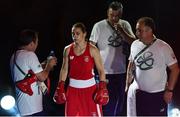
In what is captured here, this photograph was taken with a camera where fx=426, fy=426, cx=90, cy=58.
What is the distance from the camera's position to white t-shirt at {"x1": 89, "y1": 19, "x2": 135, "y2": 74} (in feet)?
18.2

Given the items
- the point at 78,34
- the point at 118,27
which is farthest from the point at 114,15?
the point at 78,34

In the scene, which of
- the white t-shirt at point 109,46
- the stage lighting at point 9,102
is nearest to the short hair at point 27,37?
the stage lighting at point 9,102

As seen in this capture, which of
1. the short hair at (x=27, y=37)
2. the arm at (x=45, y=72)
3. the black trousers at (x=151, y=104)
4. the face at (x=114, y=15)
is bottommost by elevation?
the black trousers at (x=151, y=104)

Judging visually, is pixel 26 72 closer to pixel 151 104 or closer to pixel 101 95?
pixel 101 95

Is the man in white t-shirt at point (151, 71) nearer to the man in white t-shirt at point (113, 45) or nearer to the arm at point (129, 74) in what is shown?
the arm at point (129, 74)

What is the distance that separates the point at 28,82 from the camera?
14.1 ft

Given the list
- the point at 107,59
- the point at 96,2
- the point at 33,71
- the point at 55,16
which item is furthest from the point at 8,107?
the point at 96,2

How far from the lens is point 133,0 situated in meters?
6.32

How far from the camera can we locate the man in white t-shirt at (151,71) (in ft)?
15.1

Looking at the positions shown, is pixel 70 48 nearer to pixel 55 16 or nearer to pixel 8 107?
pixel 8 107

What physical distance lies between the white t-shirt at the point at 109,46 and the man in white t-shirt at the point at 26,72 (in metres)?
1.31

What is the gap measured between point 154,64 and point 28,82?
1.37 metres

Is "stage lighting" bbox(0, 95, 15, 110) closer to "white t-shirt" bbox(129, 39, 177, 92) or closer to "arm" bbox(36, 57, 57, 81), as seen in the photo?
"arm" bbox(36, 57, 57, 81)

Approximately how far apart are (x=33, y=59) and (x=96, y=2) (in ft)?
7.75
